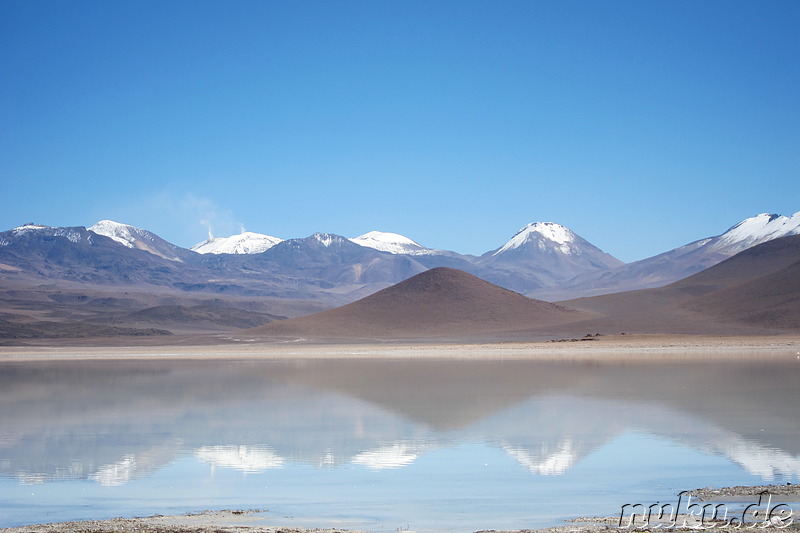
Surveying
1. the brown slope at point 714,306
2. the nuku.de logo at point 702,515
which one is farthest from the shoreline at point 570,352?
the nuku.de logo at point 702,515

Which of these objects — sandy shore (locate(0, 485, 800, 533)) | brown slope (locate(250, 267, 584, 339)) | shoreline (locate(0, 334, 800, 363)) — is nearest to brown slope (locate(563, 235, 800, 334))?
brown slope (locate(250, 267, 584, 339))

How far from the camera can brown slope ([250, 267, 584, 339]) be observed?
89688 mm

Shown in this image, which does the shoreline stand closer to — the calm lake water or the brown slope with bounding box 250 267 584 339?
the calm lake water

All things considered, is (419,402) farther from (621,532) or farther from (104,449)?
(621,532)

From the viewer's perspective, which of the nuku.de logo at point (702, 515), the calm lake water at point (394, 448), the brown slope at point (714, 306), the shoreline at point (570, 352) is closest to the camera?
the nuku.de logo at point (702, 515)

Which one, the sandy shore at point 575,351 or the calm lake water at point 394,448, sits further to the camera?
the sandy shore at point 575,351

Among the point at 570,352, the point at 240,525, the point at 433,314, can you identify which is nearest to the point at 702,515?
the point at 240,525

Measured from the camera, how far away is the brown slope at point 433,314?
89688 millimetres

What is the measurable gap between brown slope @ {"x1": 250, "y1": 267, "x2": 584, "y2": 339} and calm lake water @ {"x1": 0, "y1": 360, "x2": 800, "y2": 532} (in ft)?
192

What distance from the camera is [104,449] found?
1619 cm

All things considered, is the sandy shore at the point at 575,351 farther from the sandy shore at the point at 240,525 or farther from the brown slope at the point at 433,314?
the sandy shore at the point at 240,525

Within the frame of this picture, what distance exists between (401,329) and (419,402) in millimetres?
68080

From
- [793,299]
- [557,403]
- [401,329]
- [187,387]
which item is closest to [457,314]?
[401,329]

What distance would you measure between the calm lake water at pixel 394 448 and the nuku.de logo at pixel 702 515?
1.22 feet
